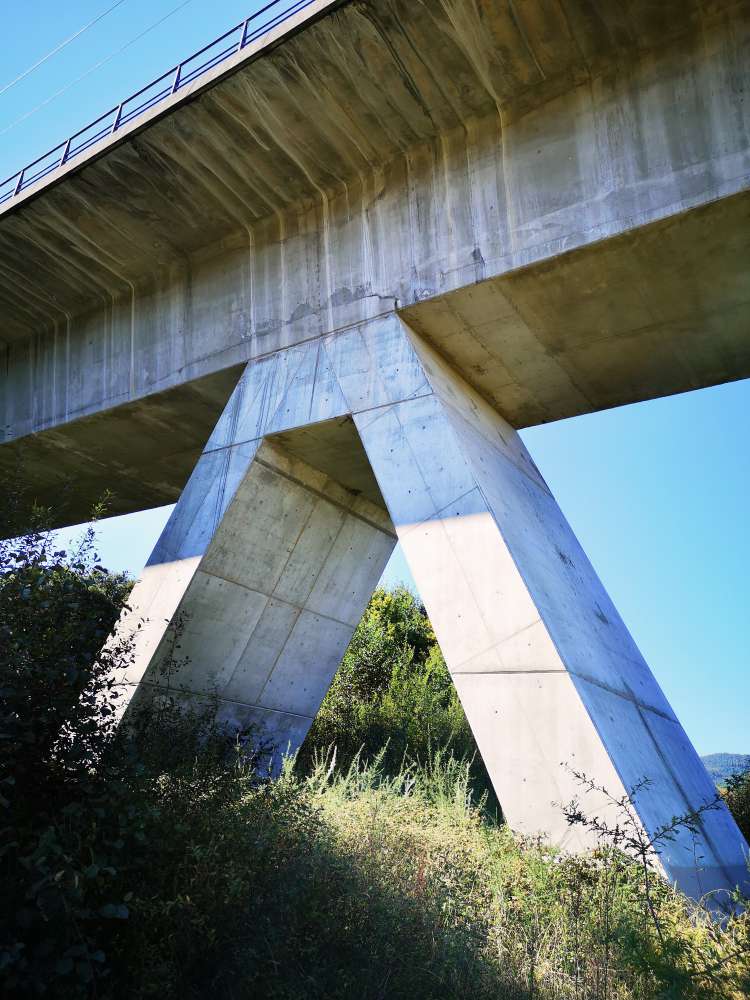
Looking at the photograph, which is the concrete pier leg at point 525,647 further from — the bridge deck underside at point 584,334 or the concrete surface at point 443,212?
the concrete surface at point 443,212

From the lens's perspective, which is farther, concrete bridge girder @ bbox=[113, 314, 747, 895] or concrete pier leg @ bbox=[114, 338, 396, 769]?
concrete pier leg @ bbox=[114, 338, 396, 769]

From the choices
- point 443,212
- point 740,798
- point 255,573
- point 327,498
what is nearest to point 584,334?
point 443,212

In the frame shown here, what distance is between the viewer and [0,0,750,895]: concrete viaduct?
25.7ft

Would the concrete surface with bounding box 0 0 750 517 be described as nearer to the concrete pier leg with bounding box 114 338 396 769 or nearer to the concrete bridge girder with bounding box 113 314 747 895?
the concrete bridge girder with bounding box 113 314 747 895

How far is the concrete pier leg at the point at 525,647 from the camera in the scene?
22.0 ft

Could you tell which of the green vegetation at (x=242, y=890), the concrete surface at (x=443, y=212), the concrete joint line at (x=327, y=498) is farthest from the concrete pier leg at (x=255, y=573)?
the green vegetation at (x=242, y=890)

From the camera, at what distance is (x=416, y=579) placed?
819 cm

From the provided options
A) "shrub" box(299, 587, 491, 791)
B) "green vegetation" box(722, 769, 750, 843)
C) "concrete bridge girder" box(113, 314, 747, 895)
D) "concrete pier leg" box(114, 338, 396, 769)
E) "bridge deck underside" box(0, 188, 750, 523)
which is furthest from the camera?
"shrub" box(299, 587, 491, 791)

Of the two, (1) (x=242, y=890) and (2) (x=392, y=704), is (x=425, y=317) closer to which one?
(1) (x=242, y=890)

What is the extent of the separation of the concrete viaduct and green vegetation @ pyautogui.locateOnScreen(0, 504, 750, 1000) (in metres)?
1.03

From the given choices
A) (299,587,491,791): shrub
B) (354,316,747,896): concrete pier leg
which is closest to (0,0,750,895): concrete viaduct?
(354,316,747,896): concrete pier leg

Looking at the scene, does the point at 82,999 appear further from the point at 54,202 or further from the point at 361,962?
the point at 54,202

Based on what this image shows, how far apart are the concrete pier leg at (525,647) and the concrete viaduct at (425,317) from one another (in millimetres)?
30

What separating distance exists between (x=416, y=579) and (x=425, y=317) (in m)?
3.17
